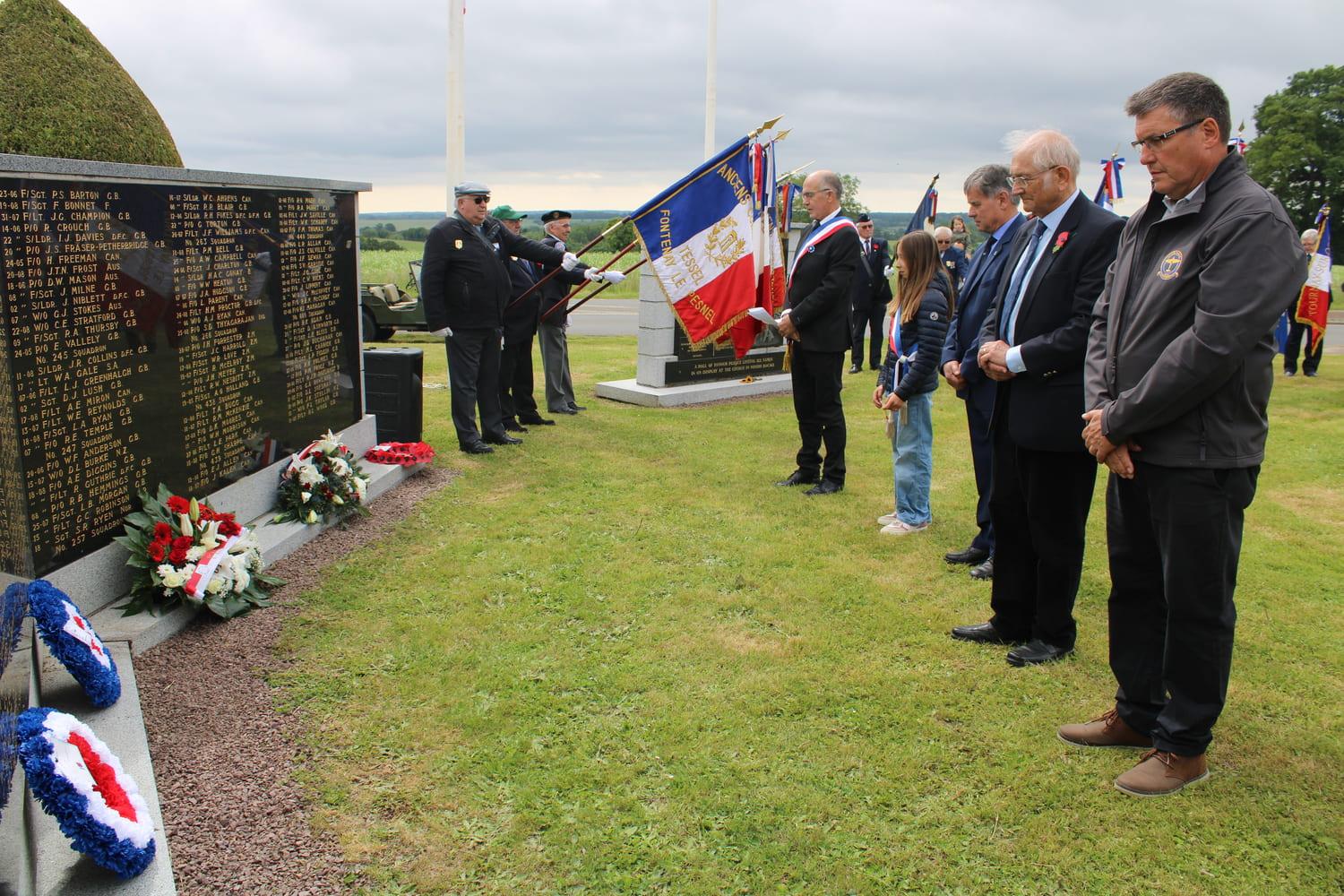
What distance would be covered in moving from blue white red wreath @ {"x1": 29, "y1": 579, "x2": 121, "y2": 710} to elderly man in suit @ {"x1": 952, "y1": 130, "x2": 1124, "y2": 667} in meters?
3.72

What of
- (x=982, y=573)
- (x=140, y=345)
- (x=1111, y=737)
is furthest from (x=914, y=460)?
(x=140, y=345)

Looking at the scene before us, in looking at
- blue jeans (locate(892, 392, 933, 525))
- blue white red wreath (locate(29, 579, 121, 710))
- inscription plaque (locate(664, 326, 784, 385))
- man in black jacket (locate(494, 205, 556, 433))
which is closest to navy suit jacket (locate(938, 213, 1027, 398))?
blue jeans (locate(892, 392, 933, 525))

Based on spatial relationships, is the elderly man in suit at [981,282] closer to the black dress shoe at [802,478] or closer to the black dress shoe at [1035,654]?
the black dress shoe at [1035,654]

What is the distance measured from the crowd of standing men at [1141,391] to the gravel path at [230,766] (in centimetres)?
282

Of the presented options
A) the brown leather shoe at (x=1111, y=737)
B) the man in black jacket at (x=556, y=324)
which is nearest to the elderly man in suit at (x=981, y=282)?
the brown leather shoe at (x=1111, y=737)

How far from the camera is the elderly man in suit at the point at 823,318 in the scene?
6.89 m

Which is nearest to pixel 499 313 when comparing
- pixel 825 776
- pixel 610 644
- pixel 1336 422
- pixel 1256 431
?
pixel 610 644

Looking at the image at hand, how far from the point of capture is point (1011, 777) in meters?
3.40

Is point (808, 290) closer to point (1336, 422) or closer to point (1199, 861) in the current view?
point (1199, 861)

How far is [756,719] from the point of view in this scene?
3.81 metres

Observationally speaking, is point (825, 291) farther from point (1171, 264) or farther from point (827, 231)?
→ point (1171, 264)

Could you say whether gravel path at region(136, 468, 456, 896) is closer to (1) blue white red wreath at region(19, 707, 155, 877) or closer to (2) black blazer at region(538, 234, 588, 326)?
(1) blue white red wreath at region(19, 707, 155, 877)

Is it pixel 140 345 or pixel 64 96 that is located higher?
pixel 64 96

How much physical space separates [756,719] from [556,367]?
722cm
